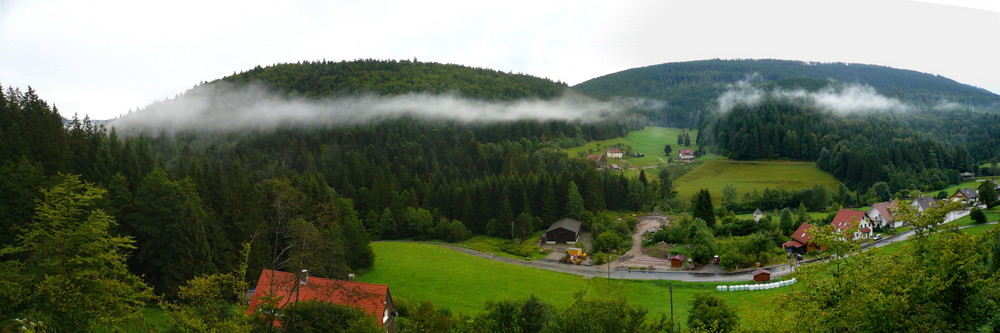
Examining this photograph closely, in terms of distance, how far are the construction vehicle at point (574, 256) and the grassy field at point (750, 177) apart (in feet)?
151

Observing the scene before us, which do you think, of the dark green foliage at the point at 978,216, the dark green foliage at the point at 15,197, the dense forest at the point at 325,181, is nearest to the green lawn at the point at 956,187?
the dense forest at the point at 325,181

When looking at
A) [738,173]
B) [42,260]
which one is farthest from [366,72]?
[42,260]

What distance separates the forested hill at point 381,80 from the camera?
17262 cm

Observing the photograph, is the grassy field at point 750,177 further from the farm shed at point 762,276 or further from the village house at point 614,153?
the farm shed at point 762,276

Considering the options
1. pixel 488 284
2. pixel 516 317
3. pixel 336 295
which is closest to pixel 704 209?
pixel 488 284

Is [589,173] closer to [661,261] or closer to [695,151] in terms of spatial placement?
[661,261]

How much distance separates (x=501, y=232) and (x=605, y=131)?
306 ft

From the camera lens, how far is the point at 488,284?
52.2m

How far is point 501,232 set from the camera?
81.4 m

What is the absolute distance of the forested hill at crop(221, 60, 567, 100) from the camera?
172625mm

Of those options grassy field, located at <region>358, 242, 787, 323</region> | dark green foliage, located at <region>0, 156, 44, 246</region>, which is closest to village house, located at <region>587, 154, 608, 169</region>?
grassy field, located at <region>358, 242, 787, 323</region>

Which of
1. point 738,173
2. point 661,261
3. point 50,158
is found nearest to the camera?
point 50,158

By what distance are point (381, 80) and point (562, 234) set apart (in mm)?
121407

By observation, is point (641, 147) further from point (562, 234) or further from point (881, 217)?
point (562, 234)
